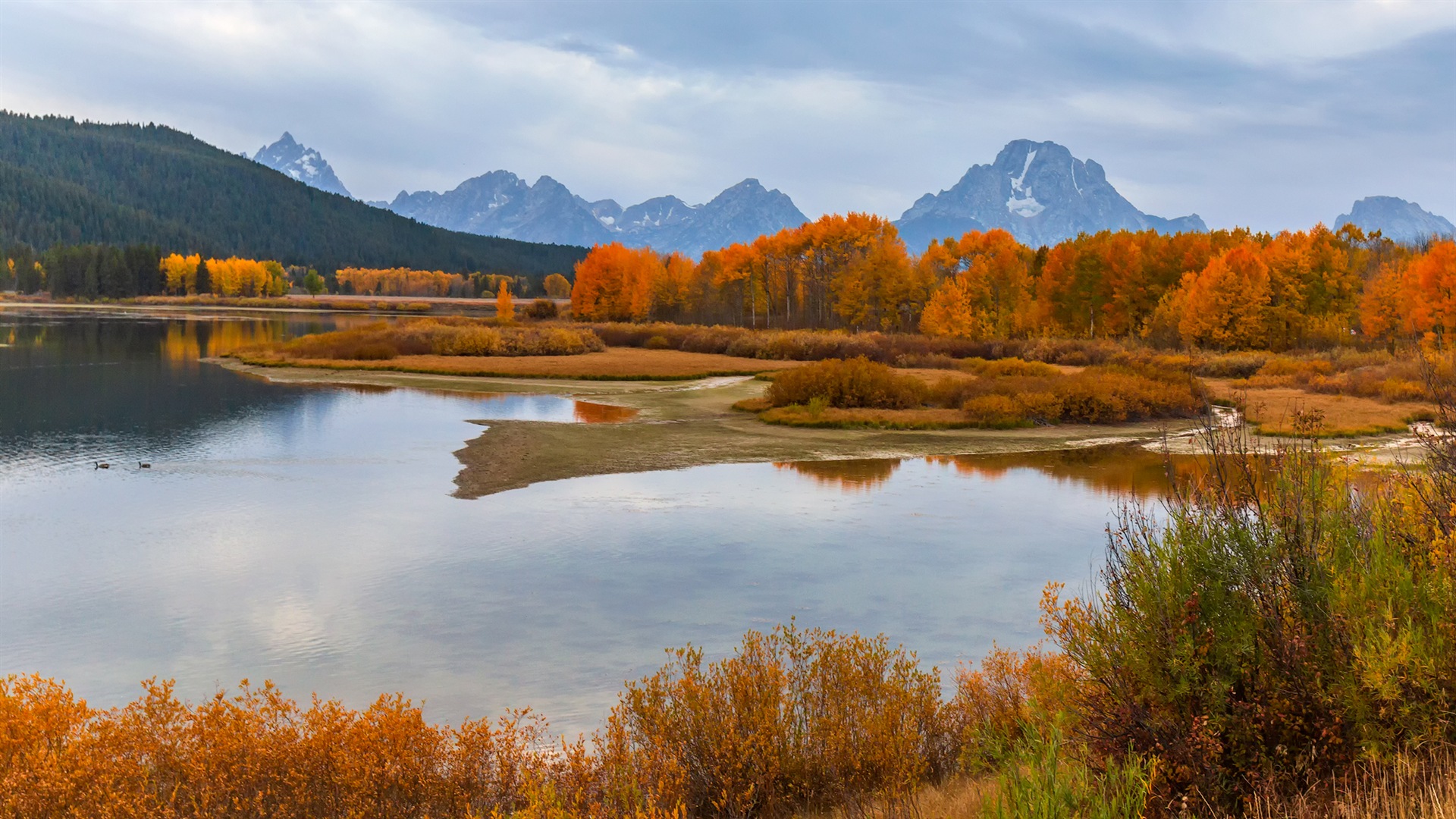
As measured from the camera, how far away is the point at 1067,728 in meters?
6.39

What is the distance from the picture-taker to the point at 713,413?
33.6 m

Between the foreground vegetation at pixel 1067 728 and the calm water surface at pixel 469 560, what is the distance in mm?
2159

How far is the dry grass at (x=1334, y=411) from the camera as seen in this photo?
27.2 m

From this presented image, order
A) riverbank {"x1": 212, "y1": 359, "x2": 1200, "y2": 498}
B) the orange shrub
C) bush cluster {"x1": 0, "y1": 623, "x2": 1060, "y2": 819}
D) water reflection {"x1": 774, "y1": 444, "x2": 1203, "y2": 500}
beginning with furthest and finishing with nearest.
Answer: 1. riverbank {"x1": 212, "y1": 359, "x2": 1200, "y2": 498}
2. water reflection {"x1": 774, "y1": 444, "x2": 1203, "y2": 500}
3. the orange shrub
4. bush cluster {"x1": 0, "y1": 623, "x2": 1060, "y2": 819}

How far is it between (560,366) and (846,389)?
22.3 meters

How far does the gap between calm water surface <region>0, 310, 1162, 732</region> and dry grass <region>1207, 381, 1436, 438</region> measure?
5.71 m

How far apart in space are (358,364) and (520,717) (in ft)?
148

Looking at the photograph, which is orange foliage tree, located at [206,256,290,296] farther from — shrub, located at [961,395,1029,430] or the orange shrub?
the orange shrub

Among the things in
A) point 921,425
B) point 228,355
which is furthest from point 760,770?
point 228,355

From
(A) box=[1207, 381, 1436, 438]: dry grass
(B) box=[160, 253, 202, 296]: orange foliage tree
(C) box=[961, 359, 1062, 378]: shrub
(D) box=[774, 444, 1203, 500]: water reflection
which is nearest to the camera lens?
(D) box=[774, 444, 1203, 500]: water reflection

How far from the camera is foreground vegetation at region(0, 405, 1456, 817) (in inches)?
208

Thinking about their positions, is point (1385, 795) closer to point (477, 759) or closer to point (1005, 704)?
point (1005, 704)

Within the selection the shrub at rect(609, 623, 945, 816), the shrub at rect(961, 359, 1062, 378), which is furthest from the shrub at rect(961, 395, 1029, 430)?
the shrub at rect(609, 623, 945, 816)

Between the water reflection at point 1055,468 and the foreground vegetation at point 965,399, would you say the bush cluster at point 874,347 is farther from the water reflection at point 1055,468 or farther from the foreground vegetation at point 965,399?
the water reflection at point 1055,468
